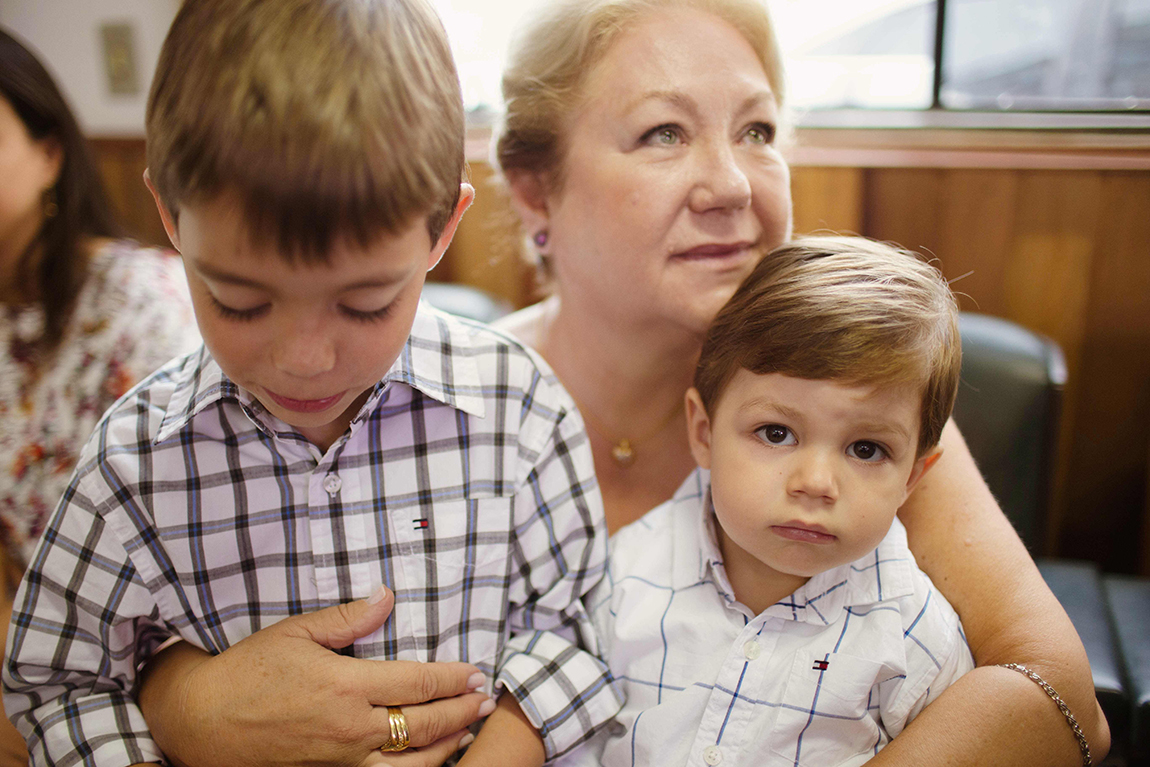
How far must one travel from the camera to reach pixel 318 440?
1.02 m

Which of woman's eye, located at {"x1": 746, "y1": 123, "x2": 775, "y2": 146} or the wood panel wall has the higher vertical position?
woman's eye, located at {"x1": 746, "y1": 123, "x2": 775, "y2": 146}

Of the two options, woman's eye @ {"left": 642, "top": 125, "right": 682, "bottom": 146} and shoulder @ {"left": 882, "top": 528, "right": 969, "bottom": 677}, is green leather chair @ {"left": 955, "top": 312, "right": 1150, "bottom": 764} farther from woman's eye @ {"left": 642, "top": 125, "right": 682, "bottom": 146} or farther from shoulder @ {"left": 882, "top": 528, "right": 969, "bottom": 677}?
woman's eye @ {"left": 642, "top": 125, "right": 682, "bottom": 146}

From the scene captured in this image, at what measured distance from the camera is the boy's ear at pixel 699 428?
1.15m

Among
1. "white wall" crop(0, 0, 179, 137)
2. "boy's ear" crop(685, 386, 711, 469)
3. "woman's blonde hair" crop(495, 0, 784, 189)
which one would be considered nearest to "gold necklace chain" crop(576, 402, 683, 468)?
"boy's ear" crop(685, 386, 711, 469)

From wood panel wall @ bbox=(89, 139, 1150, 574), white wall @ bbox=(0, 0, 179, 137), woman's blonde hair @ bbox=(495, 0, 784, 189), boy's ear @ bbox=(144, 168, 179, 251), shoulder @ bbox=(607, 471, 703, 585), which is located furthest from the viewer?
white wall @ bbox=(0, 0, 179, 137)

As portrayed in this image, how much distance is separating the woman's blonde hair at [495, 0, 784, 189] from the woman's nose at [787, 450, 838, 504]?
690 millimetres

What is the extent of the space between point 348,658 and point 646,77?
95cm

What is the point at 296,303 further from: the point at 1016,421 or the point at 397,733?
the point at 1016,421

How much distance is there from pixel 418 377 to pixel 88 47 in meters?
3.03

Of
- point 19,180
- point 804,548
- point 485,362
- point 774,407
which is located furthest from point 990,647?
point 19,180

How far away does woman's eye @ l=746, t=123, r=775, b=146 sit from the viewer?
1.30 meters

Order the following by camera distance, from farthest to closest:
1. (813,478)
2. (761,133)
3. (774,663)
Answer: (761,133) → (774,663) → (813,478)

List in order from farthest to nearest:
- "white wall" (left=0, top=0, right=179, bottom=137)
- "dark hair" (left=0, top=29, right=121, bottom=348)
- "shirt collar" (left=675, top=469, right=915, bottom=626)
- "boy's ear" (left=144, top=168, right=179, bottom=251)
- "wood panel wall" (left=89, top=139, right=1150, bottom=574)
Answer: "white wall" (left=0, top=0, right=179, bottom=137) < "wood panel wall" (left=89, top=139, right=1150, bottom=574) < "dark hair" (left=0, top=29, right=121, bottom=348) < "shirt collar" (left=675, top=469, right=915, bottom=626) < "boy's ear" (left=144, top=168, right=179, bottom=251)

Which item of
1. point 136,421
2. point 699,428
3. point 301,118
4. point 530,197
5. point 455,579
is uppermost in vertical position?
point 301,118
